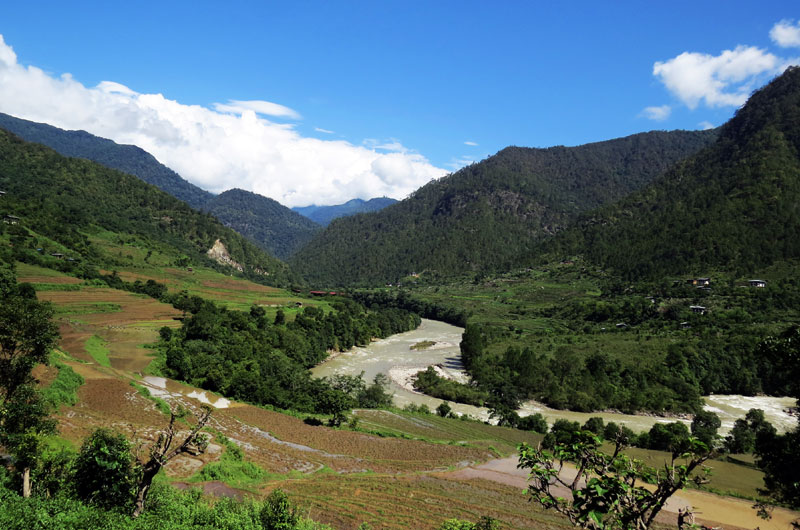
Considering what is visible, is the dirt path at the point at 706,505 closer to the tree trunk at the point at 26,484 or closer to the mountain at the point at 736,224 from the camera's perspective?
the tree trunk at the point at 26,484

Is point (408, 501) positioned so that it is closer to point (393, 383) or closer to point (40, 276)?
point (393, 383)

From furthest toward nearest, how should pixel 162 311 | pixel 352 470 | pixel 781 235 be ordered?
pixel 781 235, pixel 162 311, pixel 352 470

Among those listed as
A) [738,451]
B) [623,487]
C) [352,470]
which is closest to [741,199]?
[738,451]

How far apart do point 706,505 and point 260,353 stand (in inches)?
2287

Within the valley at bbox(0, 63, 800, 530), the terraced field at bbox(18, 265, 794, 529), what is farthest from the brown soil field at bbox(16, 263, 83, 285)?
the terraced field at bbox(18, 265, 794, 529)

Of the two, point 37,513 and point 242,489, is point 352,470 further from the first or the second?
point 37,513

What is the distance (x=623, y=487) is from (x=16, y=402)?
A: 26.7m

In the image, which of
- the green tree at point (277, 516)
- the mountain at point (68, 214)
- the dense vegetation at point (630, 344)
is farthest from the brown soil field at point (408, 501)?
the mountain at point (68, 214)

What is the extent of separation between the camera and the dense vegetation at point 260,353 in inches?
2152

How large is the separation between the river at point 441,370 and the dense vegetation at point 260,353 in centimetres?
541

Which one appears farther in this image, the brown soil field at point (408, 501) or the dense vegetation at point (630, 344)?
the dense vegetation at point (630, 344)

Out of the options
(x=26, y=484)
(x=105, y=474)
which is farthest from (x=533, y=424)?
(x=26, y=484)

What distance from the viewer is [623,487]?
871cm

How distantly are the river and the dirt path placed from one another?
7.87 meters
